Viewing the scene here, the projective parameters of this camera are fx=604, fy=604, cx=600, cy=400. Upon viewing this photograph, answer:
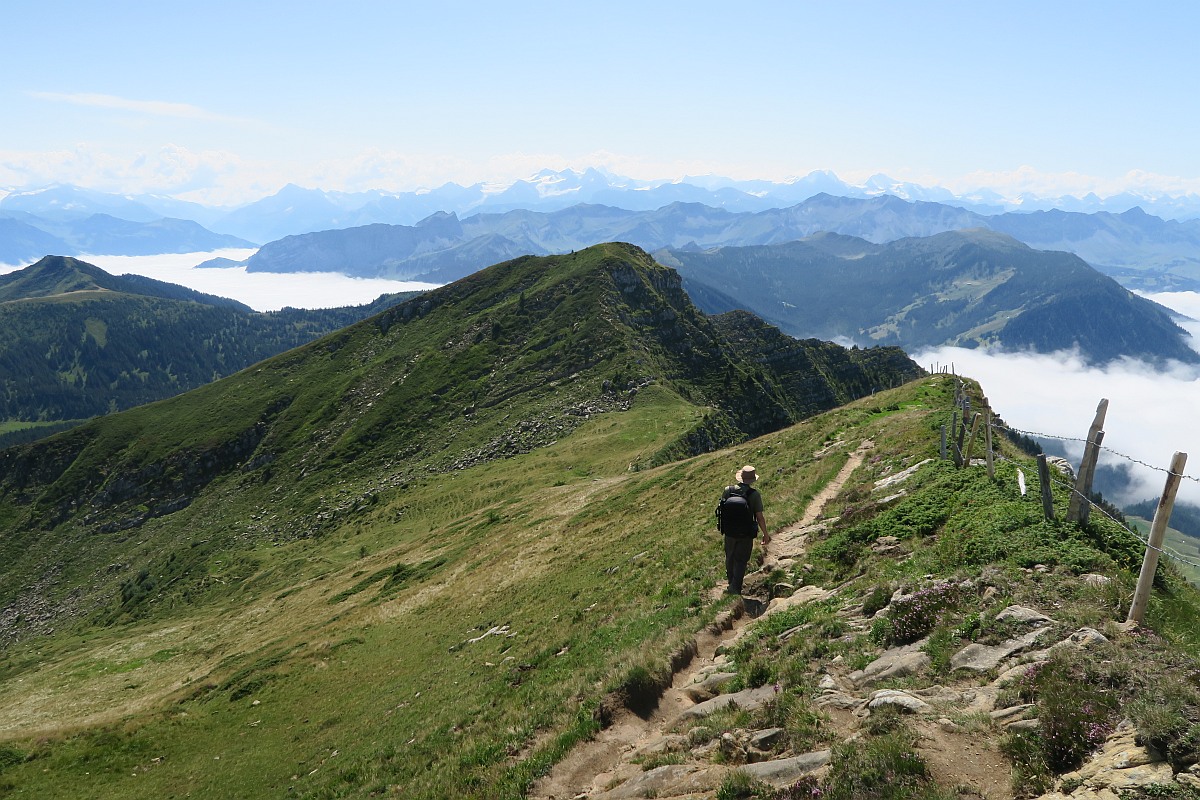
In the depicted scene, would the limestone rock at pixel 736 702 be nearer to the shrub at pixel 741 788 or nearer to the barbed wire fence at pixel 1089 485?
the shrub at pixel 741 788

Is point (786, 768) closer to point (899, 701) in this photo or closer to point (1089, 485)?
point (899, 701)

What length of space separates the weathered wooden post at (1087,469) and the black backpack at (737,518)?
8.30 meters

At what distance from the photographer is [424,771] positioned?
54.9 ft

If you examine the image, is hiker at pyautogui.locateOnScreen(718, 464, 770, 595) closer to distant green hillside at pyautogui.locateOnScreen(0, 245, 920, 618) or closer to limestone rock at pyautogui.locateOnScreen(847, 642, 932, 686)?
limestone rock at pyautogui.locateOnScreen(847, 642, 932, 686)

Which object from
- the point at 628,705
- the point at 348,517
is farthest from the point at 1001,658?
the point at 348,517

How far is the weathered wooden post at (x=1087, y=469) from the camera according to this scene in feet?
47.8

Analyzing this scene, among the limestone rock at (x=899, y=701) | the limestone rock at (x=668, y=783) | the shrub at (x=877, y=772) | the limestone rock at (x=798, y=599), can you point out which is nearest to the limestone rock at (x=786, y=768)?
the shrub at (x=877, y=772)

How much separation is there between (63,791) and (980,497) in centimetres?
4104

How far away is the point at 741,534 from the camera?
1942 cm

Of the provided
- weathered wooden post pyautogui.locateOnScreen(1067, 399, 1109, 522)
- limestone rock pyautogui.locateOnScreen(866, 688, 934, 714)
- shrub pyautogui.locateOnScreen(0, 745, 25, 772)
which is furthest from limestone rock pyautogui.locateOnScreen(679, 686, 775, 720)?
shrub pyautogui.locateOnScreen(0, 745, 25, 772)

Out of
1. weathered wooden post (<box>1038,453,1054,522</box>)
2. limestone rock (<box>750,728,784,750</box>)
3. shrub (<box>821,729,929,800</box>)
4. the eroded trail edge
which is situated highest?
weathered wooden post (<box>1038,453,1054,522</box>)

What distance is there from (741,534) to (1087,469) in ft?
29.9

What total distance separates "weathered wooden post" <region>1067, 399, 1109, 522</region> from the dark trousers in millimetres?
8593

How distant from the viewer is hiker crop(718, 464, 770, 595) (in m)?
19.5
